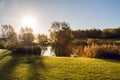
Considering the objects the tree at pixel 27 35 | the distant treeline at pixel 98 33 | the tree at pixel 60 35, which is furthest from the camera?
the distant treeline at pixel 98 33

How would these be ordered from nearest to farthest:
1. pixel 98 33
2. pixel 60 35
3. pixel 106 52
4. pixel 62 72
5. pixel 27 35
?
pixel 62 72 < pixel 106 52 < pixel 60 35 < pixel 27 35 < pixel 98 33

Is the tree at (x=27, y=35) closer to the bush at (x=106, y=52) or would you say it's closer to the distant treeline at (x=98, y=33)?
the distant treeline at (x=98, y=33)

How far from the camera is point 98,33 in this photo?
82062mm

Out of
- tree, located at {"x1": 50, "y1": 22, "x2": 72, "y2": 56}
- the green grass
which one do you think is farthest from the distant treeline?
the green grass

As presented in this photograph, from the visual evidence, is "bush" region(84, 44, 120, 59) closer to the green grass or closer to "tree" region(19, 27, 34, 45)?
the green grass

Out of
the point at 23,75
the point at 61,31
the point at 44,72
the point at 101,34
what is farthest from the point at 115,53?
the point at 101,34

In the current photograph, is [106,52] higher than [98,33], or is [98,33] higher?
[98,33]

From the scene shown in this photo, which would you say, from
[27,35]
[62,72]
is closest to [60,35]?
[27,35]

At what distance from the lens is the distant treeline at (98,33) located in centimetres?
7688

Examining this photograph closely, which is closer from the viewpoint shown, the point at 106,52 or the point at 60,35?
the point at 106,52

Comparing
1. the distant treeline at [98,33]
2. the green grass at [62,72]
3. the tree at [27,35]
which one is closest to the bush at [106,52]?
the green grass at [62,72]

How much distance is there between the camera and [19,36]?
64.3m

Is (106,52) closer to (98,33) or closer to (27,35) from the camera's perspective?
(27,35)

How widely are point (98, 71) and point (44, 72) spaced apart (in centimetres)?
300
